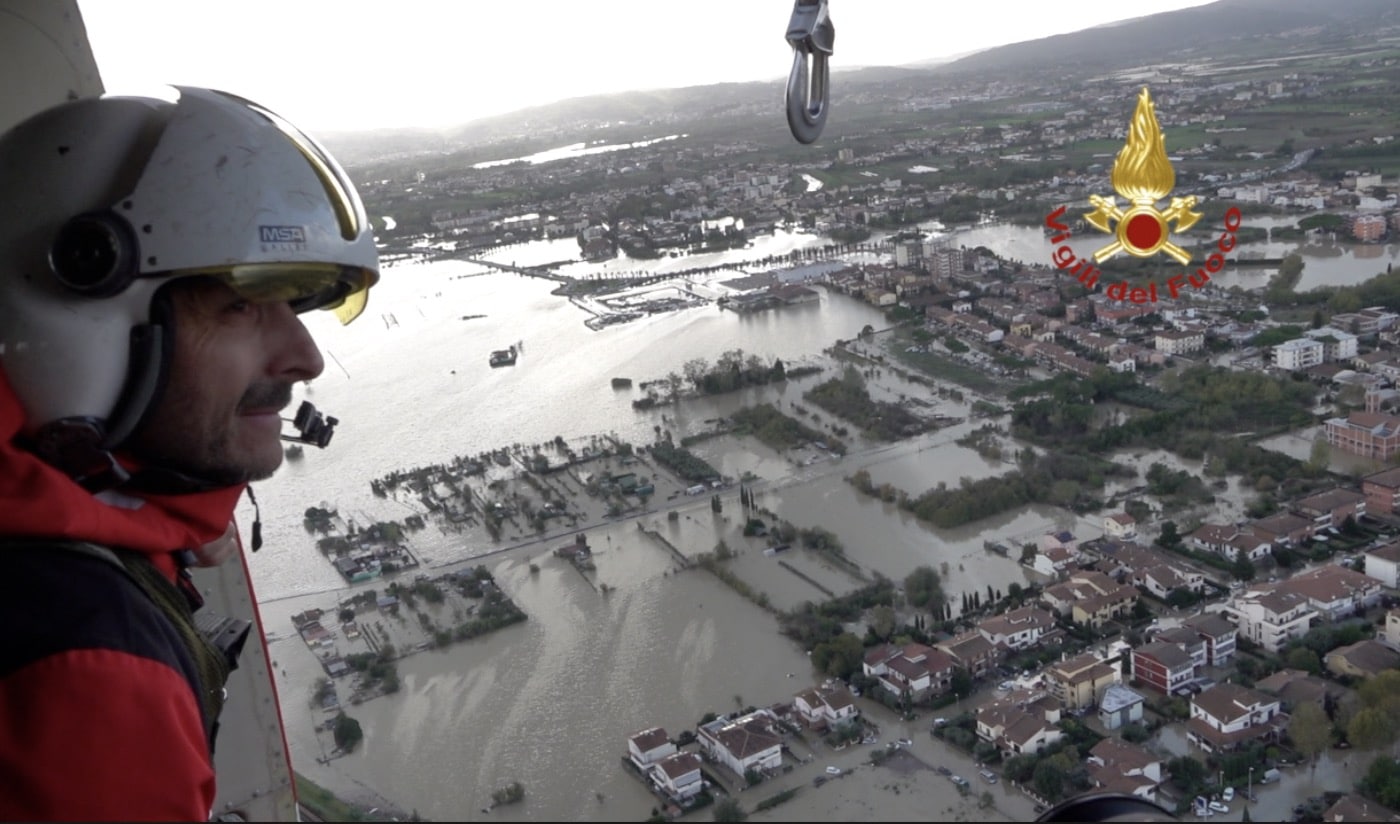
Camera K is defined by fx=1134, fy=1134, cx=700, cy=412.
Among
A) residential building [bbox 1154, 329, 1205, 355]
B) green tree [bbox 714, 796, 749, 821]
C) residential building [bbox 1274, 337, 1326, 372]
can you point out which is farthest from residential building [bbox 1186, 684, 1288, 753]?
residential building [bbox 1154, 329, 1205, 355]

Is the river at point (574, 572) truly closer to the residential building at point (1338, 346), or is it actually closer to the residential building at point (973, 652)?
the residential building at point (973, 652)

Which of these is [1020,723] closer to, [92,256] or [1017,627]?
[1017,627]

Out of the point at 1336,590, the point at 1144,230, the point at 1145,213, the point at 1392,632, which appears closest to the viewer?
the point at 1392,632

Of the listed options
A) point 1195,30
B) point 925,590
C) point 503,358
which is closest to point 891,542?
point 925,590

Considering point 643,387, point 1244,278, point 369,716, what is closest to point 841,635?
point 369,716

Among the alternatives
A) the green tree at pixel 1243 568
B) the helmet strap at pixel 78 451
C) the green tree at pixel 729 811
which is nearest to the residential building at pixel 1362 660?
the green tree at pixel 1243 568
